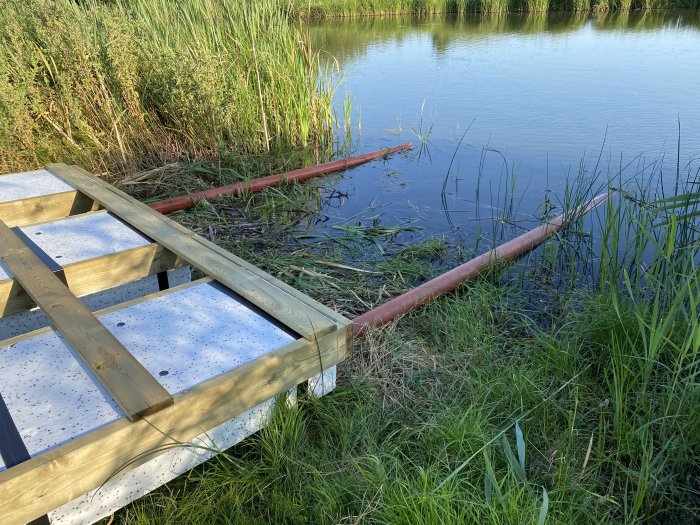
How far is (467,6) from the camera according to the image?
17859mm

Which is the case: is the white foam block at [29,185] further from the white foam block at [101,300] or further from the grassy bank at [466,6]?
the grassy bank at [466,6]

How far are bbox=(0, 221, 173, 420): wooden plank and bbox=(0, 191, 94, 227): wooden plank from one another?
0.71 meters

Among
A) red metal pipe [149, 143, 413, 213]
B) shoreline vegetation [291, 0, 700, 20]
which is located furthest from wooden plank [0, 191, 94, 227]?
shoreline vegetation [291, 0, 700, 20]

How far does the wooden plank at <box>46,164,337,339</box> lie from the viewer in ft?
6.52

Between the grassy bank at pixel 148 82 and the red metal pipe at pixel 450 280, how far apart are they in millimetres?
2665

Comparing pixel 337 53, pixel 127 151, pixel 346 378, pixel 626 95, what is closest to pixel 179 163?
pixel 127 151

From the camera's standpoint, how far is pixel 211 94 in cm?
466

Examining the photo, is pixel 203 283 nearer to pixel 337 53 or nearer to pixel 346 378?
pixel 346 378

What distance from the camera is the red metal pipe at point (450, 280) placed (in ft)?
8.84

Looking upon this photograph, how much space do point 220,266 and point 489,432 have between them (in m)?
1.23

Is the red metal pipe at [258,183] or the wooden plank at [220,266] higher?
the wooden plank at [220,266]

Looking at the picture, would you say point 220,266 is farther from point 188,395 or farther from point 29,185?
point 29,185

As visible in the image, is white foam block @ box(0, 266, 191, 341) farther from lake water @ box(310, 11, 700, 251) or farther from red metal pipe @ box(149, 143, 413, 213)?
lake water @ box(310, 11, 700, 251)

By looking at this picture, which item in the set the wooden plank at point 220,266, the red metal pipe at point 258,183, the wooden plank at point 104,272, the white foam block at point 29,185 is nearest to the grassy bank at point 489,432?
the wooden plank at point 220,266
